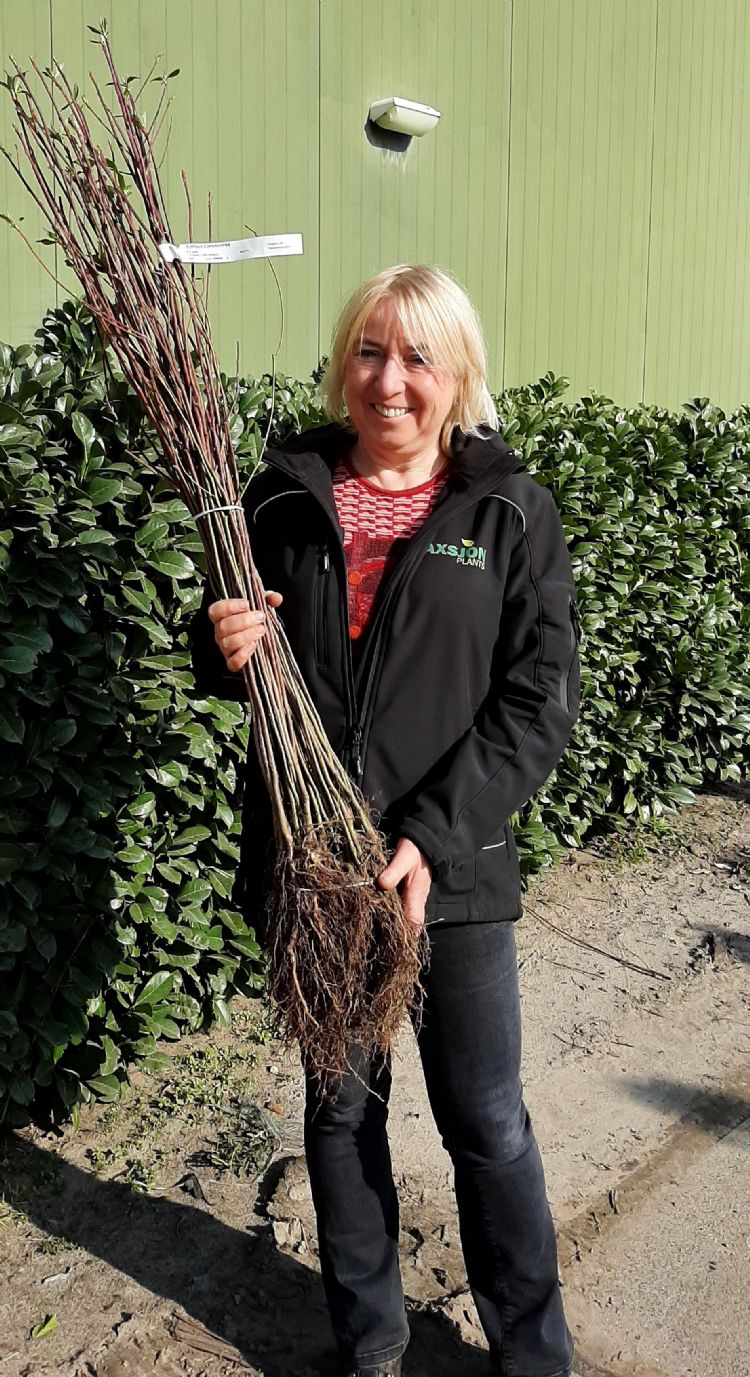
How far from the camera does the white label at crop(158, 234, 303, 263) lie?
2.26 metres

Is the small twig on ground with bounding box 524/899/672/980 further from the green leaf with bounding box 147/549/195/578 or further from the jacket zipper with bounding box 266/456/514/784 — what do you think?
the jacket zipper with bounding box 266/456/514/784

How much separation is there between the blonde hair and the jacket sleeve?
9.3 inches

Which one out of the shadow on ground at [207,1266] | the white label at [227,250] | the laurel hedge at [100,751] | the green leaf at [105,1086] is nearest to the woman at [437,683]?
the white label at [227,250]

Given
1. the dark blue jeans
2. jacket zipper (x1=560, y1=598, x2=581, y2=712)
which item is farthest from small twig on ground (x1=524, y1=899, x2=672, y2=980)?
jacket zipper (x1=560, y1=598, x2=581, y2=712)

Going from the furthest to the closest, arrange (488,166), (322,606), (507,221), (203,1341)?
(507,221) < (488,166) < (203,1341) < (322,606)

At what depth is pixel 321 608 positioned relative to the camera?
224 centimetres

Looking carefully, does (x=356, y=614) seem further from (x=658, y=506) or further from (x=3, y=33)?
(x=658, y=506)

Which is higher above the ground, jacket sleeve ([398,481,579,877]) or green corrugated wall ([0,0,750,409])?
green corrugated wall ([0,0,750,409])

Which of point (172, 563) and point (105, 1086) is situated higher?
point (172, 563)

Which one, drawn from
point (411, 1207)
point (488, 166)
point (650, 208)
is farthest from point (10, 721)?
point (650, 208)

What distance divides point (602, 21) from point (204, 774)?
17.6ft

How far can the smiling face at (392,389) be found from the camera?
217 cm

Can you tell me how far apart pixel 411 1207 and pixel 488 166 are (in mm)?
4981

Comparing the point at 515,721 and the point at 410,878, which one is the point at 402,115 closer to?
the point at 515,721
